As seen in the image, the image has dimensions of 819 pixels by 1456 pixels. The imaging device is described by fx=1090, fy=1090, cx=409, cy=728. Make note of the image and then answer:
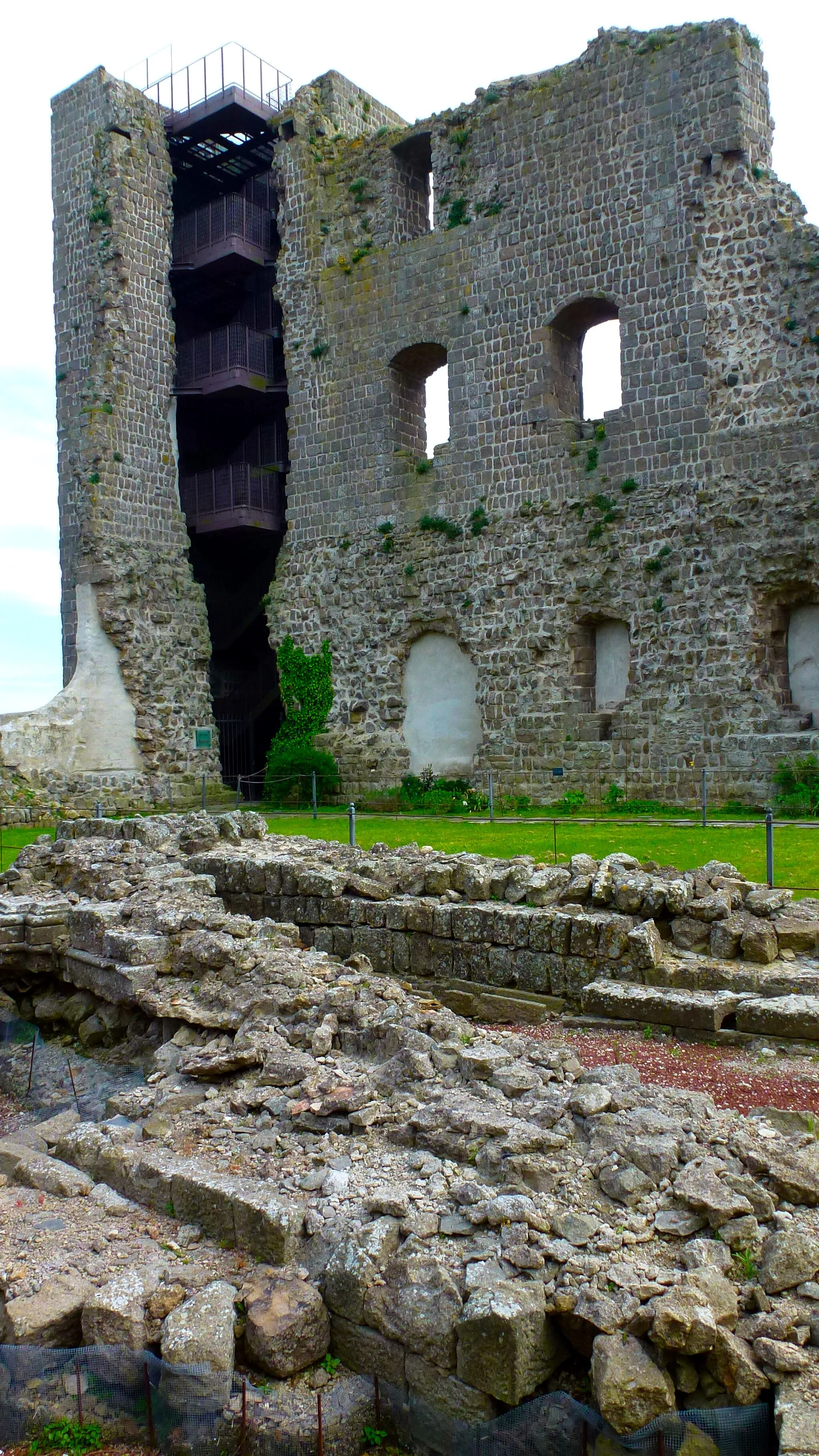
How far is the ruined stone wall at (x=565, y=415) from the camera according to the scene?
16844 millimetres

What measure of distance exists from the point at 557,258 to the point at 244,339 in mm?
8080

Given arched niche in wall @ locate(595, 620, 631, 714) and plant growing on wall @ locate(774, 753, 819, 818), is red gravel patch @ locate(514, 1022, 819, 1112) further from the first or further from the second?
arched niche in wall @ locate(595, 620, 631, 714)

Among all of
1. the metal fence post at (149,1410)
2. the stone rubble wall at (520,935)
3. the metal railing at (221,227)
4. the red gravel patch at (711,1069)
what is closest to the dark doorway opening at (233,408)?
the metal railing at (221,227)

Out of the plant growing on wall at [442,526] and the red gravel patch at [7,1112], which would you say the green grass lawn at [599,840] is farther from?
the plant growing on wall at [442,526]

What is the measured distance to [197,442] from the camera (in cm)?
2692

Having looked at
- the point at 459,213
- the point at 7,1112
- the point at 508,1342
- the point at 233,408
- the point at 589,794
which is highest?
the point at 459,213

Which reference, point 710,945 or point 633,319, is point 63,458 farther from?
point 710,945

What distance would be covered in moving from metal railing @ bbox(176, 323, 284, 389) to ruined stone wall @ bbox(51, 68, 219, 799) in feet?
3.33

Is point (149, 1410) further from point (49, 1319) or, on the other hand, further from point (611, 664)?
point (611, 664)

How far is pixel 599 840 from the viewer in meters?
13.3

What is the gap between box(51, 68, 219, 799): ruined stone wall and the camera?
73.9 ft

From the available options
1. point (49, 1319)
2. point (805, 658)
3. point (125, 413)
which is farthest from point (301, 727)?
point (49, 1319)

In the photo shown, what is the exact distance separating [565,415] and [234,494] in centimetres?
845

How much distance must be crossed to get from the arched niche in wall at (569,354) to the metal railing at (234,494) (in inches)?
310
